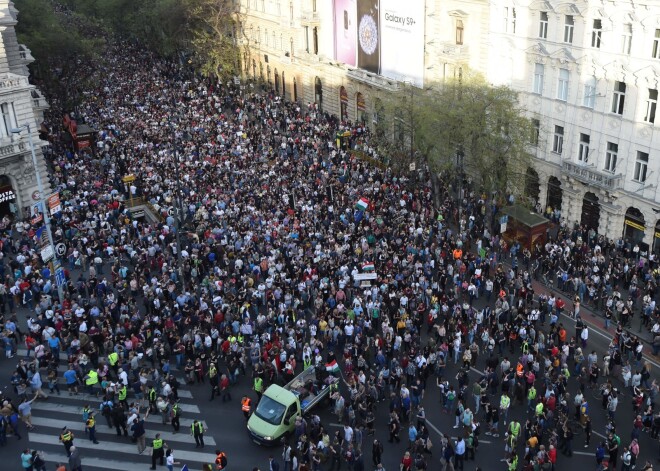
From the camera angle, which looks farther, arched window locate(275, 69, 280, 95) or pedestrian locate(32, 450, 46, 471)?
arched window locate(275, 69, 280, 95)

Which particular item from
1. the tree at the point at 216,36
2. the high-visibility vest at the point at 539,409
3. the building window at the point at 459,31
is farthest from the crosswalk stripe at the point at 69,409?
the tree at the point at 216,36

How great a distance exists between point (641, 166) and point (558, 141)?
6359mm

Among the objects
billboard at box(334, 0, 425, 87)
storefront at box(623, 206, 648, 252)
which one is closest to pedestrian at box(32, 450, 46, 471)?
storefront at box(623, 206, 648, 252)

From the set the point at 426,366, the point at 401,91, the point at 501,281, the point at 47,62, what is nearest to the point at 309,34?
the point at 401,91

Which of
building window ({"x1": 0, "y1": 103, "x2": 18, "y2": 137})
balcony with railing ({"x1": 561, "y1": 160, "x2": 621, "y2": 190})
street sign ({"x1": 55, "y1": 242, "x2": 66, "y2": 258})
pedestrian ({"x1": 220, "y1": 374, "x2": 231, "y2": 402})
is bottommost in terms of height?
pedestrian ({"x1": 220, "y1": 374, "x2": 231, "y2": 402})

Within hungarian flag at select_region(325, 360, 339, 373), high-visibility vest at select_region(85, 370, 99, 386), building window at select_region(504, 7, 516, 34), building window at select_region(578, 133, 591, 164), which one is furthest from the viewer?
building window at select_region(504, 7, 516, 34)

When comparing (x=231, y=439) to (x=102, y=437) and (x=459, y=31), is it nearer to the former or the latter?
(x=102, y=437)

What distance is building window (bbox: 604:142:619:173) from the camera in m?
39.9

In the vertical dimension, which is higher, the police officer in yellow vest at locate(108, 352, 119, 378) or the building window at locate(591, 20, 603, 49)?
the building window at locate(591, 20, 603, 49)

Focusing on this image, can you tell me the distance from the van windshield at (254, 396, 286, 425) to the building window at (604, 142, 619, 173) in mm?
25077

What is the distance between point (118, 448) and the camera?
25688 mm

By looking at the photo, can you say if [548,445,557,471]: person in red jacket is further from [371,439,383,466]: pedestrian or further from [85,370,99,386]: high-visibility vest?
[85,370,99,386]: high-visibility vest

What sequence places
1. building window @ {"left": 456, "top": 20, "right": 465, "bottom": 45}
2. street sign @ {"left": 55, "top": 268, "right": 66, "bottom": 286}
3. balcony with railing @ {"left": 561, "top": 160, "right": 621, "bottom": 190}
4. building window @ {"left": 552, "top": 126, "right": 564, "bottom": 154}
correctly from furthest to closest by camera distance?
building window @ {"left": 456, "top": 20, "right": 465, "bottom": 45}, building window @ {"left": 552, "top": 126, "right": 564, "bottom": 154}, balcony with railing @ {"left": 561, "top": 160, "right": 621, "bottom": 190}, street sign @ {"left": 55, "top": 268, "right": 66, "bottom": 286}

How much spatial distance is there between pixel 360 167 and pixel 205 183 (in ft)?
36.5
